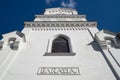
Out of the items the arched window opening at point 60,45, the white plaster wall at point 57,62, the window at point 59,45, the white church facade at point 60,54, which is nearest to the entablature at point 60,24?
the white church facade at point 60,54

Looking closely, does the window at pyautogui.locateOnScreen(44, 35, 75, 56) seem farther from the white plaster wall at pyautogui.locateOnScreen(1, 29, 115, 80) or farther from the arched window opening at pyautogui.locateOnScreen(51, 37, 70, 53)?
the white plaster wall at pyautogui.locateOnScreen(1, 29, 115, 80)

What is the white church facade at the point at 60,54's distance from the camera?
807 cm

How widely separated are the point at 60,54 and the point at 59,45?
→ 2.06 metres

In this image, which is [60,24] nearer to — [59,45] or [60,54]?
[59,45]

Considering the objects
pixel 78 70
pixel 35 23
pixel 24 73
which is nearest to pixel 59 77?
pixel 78 70

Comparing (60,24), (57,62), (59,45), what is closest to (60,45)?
(59,45)

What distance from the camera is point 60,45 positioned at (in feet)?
39.1

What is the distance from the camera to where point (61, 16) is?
18.8m

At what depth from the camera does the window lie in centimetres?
1091

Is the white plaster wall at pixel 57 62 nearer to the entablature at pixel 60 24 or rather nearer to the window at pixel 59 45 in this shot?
the window at pixel 59 45

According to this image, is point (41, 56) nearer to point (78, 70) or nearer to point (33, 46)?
point (33, 46)

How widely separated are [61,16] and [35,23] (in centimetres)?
451

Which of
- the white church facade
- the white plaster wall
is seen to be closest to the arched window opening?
the white church facade

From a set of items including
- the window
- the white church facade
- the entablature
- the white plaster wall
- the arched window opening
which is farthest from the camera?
the entablature
